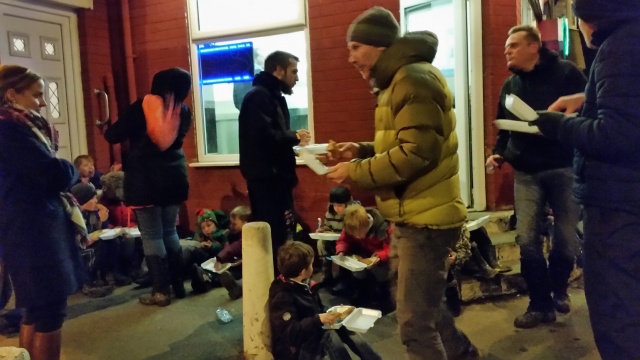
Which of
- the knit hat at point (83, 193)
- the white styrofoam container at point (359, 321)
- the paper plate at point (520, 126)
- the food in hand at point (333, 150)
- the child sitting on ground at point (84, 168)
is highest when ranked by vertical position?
the paper plate at point (520, 126)

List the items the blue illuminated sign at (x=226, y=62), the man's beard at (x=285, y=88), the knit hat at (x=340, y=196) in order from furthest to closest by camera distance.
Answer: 1. the blue illuminated sign at (x=226, y=62)
2. the knit hat at (x=340, y=196)
3. the man's beard at (x=285, y=88)

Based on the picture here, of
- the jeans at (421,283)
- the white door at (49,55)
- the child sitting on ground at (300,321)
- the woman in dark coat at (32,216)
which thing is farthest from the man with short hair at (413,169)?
the white door at (49,55)

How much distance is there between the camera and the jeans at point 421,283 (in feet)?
8.10

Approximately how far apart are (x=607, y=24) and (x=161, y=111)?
129 inches

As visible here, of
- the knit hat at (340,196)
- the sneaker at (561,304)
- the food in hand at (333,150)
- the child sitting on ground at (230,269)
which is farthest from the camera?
the knit hat at (340,196)

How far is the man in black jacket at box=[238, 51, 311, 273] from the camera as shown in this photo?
4.21 m

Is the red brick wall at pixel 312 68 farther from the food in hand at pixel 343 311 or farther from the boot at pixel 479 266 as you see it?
the food in hand at pixel 343 311

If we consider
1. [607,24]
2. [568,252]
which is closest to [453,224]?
[607,24]

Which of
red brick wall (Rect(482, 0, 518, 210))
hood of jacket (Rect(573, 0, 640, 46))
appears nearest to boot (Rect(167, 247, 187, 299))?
red brick wall (Rect(482, 0, 518, 210))

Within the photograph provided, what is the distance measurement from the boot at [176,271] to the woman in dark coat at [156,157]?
4.0 inches

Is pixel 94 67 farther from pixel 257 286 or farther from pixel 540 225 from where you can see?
pixel 540 225

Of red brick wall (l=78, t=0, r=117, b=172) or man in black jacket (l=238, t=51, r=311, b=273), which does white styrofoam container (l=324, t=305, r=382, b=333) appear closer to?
man in black jacket (l=238, t=51, r=311, b=273)

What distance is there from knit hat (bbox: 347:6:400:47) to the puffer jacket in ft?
0.17

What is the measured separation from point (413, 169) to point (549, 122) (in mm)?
613
